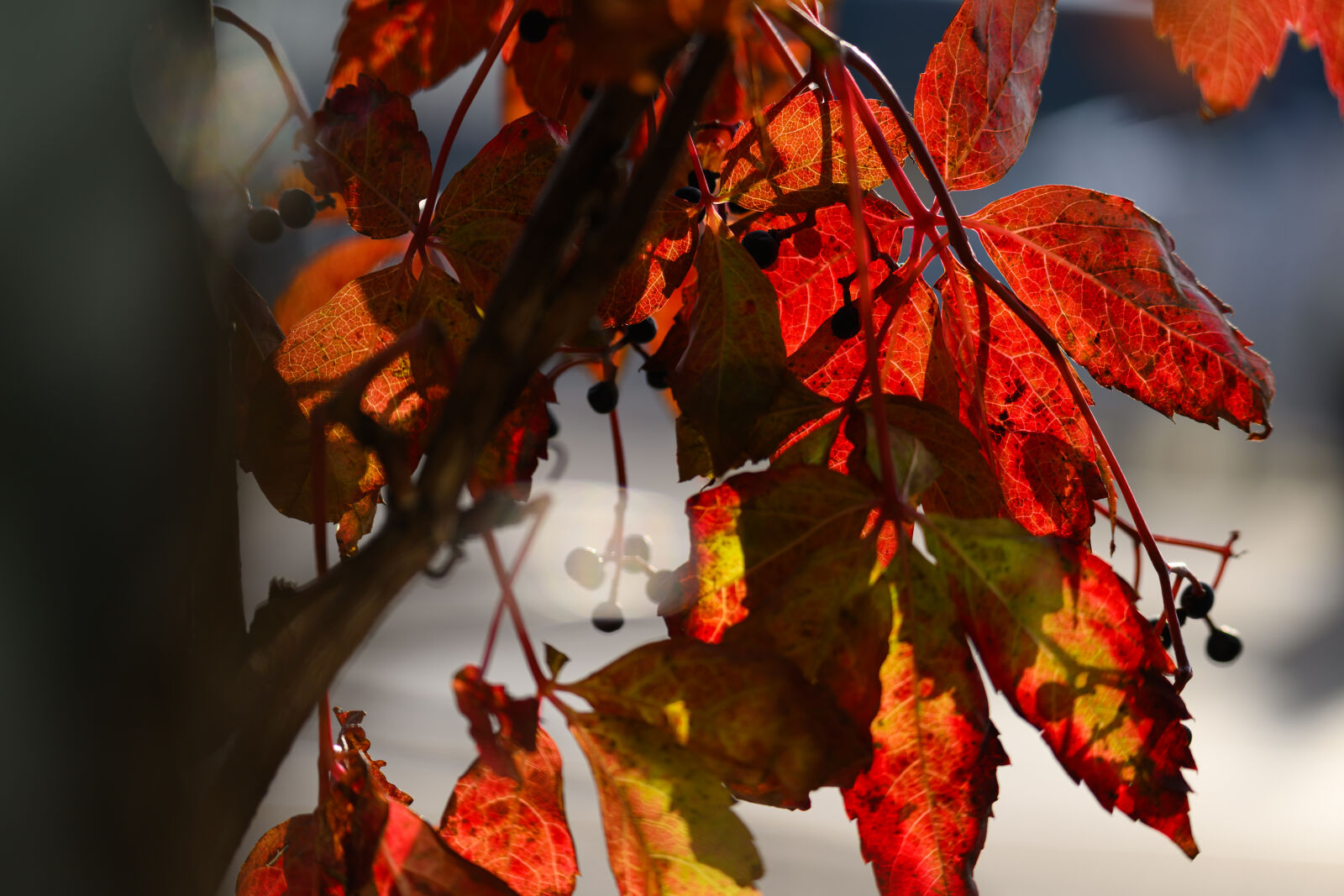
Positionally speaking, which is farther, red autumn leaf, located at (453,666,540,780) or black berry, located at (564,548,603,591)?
black berry, located at (564,548,603,591)

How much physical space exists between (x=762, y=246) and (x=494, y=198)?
0.08 meters

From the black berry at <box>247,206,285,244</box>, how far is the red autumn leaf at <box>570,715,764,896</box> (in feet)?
0.74

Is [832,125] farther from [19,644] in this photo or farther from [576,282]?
[19,644]

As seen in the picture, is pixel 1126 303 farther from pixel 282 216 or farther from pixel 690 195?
pixel 282 216

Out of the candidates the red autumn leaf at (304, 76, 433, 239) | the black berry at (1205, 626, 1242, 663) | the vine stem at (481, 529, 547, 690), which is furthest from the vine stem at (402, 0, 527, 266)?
the black berry at (1205, 626, 1242, 663)

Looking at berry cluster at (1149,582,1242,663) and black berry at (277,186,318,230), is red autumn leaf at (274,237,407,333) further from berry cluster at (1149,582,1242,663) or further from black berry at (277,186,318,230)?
berry cluster at (1149,582,1242,663)

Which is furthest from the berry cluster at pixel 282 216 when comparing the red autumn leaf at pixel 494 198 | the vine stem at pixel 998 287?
the vine stem at pixel 998 287

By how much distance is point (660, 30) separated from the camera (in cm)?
14

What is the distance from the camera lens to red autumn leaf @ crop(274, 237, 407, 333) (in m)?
0.39

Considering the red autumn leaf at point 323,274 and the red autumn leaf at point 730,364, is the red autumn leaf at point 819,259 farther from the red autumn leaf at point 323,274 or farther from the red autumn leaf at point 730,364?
the red autumn leaf at point 323,274

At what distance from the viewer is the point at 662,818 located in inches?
8.1

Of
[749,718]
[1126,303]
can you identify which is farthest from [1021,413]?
[749,718]

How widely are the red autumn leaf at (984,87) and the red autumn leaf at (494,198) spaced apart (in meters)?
0.11

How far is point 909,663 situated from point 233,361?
0.21m
